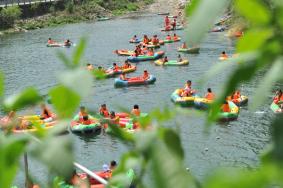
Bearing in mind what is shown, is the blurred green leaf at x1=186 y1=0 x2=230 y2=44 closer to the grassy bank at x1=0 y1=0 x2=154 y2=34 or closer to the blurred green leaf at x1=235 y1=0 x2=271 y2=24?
the blurred green leaf at x1=235 y1=0 x2=271 y2=24

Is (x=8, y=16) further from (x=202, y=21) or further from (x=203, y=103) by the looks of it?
(x=202, y=21)

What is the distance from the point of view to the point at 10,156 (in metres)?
0.71

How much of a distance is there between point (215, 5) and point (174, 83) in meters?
20.1

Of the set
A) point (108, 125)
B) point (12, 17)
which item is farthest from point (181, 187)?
point (12, 17)

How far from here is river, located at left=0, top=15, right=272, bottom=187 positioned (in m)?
1.13

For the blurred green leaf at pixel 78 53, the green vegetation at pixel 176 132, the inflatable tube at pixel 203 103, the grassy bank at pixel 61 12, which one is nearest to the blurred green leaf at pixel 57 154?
the green vegetation at pixel 176 132

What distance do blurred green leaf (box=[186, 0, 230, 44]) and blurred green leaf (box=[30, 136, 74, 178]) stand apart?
0.18 metres

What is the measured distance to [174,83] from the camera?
2059cm

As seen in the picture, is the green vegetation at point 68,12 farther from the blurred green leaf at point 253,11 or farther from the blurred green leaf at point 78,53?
the blurred green leaf at point 253,11

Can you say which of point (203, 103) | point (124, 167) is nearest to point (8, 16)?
point (203, 103)

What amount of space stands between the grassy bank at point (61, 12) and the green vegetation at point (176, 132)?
139 ft

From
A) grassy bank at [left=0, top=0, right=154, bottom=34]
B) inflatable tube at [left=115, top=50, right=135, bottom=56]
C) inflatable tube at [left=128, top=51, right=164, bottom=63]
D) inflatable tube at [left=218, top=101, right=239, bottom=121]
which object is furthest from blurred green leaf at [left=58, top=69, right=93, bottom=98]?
grassy bank at [left=0, top=0, right=154, bottom=34]

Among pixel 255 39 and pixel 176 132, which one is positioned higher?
pixel 255 39

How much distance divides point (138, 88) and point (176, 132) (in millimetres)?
19898
